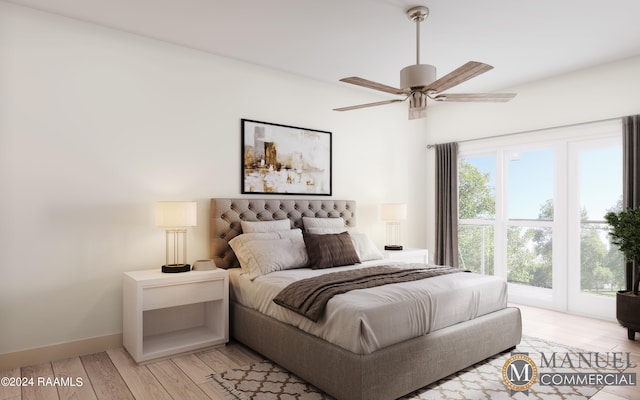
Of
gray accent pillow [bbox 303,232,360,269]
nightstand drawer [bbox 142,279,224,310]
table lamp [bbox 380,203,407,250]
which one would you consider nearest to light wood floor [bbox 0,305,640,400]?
nightstand drawer [bbox 142,279,224,310]

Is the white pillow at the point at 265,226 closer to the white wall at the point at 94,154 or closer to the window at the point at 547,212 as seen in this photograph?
the white wall at the point at 94,154

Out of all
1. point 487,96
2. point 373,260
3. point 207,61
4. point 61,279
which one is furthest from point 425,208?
point 61,279

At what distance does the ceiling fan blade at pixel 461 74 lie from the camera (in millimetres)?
2408

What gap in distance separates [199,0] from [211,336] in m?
2.73

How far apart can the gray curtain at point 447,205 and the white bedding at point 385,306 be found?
2193 mm

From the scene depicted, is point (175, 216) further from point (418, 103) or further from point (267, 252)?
point (418, 103)

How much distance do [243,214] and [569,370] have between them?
304cm

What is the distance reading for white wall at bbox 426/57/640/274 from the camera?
397cm

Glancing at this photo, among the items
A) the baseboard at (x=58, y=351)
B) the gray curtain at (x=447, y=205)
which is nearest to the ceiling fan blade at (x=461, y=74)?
the gray curtain at (x=447, y=205)

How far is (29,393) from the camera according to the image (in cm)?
251

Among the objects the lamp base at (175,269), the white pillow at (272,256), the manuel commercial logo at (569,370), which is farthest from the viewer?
the white pillow at (272,256)

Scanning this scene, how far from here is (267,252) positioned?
11.3 ft

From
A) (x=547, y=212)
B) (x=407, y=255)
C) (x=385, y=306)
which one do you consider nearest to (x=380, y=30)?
(x=385, y=306)

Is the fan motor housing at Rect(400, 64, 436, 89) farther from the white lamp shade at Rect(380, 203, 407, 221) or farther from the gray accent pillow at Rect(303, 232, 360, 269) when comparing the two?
the white lamp shade at Rect(380, 203, 407, 221)
